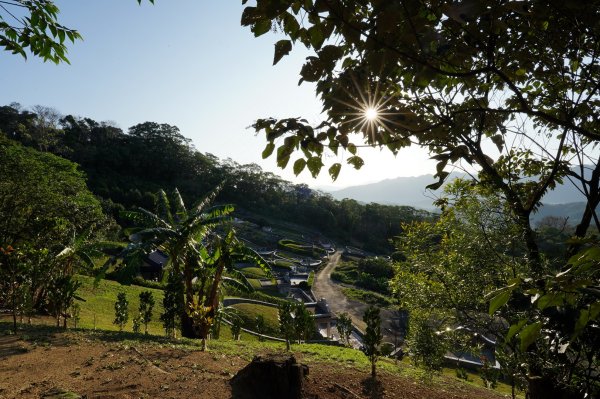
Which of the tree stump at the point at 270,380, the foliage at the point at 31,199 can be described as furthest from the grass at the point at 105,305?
the tree stump at the point at 270,380

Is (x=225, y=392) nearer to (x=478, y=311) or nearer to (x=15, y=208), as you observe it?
(x=478, y=311)

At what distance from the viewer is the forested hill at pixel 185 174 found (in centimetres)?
7175

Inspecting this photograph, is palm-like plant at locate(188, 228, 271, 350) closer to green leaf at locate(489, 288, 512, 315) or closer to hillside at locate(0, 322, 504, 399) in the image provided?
hillside at locate(0, 322, 504, 399)

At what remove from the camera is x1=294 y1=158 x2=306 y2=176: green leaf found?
7.20ft

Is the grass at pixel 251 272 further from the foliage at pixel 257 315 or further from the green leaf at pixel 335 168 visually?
the green leaf at pixel 335 168

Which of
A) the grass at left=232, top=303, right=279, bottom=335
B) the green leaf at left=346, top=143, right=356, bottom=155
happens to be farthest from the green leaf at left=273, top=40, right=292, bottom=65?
the grass at left=232, top=303, right=279, bottom=335

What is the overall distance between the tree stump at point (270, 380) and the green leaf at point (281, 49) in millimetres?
6679

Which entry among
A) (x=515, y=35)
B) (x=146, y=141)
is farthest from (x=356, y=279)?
(x=146, y=141)

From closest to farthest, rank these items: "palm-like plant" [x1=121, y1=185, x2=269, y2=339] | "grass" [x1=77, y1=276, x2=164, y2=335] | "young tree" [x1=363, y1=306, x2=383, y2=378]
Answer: "young tree" [x1=363, y1=306, x2=383, y2=378] → "palm-like plant" [x1=121, y1=185, x2=269, y2=339] → "grass" [x1=77, y1=276, x2=164, y2=335]

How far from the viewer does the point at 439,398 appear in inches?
333

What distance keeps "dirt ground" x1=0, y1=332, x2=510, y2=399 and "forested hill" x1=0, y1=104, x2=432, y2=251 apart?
62705mm

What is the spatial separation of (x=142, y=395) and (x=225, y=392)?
1.56m

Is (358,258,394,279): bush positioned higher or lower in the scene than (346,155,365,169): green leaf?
lower

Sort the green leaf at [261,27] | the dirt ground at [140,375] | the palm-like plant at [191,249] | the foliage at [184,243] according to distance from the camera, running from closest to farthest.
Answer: the green leaf at [261,27] < the dirt ground at [140,375] < the foliage at [184,243] < the palm-like plant at [191,249]
